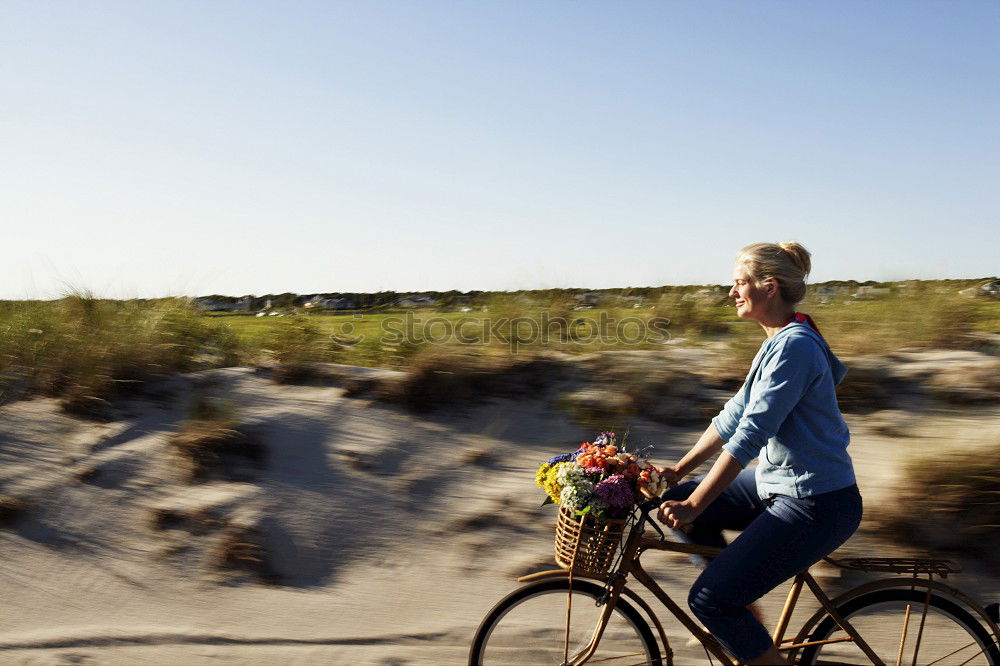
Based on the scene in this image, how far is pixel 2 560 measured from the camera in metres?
6.38

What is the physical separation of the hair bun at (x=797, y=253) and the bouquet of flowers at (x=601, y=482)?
93 cm

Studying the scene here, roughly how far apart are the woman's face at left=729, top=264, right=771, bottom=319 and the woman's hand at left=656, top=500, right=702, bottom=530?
0.73 meters

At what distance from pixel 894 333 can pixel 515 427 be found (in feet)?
12.4

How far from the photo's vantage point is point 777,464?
10.1ft

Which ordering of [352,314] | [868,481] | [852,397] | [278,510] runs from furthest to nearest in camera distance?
[352,314], [852,397], [278,510], [868,481]

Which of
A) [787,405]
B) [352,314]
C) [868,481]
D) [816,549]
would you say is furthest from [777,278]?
[352,314]

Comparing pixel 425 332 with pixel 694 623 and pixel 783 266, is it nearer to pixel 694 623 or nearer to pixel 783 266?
pixel 694 623

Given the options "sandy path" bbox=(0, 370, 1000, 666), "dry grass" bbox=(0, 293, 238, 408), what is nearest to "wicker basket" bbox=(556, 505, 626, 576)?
"sandy path" bbox=(0, 370, 1000, 666)

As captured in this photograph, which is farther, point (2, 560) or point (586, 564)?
point (2, 560)

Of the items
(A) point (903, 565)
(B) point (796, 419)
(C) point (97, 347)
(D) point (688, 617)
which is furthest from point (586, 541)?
(C) point (97, 347)

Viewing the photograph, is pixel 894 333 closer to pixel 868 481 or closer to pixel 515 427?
pixel 868 481

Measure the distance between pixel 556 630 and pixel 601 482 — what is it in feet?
3.25

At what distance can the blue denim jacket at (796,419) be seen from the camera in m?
2.90

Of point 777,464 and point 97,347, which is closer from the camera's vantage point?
point 777,464
